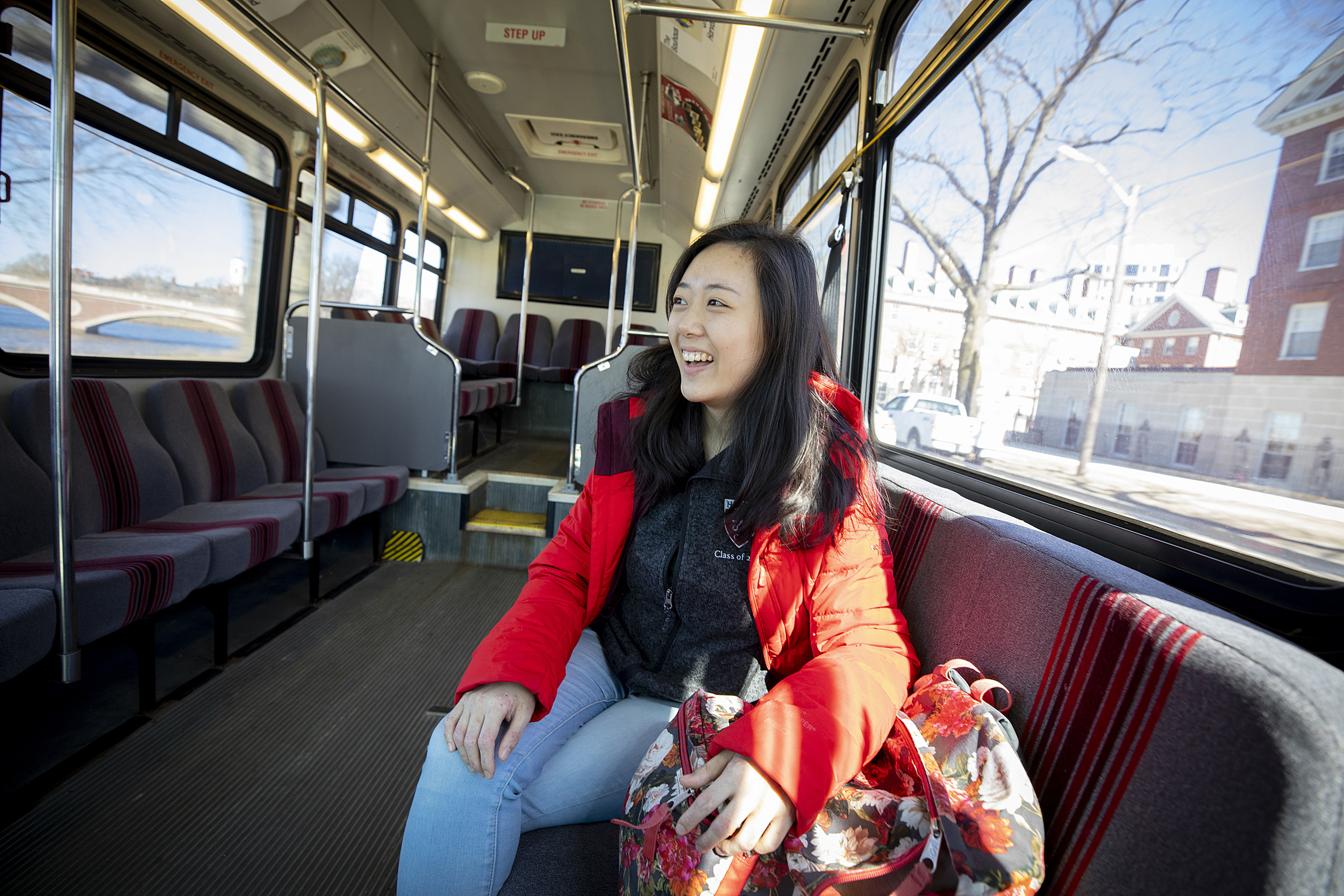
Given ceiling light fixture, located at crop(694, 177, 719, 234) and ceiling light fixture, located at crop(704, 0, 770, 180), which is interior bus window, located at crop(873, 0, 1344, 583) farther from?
ceiling light fixture, located at crop(694, 177, 719, 234)

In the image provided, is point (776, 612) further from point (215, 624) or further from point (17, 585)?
point (215, 624)

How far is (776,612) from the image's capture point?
116cm

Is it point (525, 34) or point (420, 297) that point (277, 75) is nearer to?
point (420, 297)

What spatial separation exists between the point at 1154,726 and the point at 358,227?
614 cm

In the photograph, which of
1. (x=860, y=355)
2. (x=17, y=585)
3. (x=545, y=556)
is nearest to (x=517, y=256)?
(x=860, y=355)

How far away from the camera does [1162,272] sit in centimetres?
104

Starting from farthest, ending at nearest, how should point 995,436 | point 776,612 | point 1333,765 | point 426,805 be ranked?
point 995,436 → point 776,612 → point 426,805 → point 1333,765

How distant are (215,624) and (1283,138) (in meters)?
3.22

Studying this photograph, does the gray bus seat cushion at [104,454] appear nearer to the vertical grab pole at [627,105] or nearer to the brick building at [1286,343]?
the vertical grab pole at [627,105]

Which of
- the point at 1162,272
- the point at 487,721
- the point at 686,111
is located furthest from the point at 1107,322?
the point at 686,111

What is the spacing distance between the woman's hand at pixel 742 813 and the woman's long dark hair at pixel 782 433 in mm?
462

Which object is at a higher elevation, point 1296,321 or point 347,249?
point 347,249

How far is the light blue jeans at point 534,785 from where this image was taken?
3.03ft

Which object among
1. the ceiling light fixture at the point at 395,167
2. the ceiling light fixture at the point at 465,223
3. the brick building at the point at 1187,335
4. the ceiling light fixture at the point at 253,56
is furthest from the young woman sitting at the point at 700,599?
the ceiling light fixture at the point at 465,223
